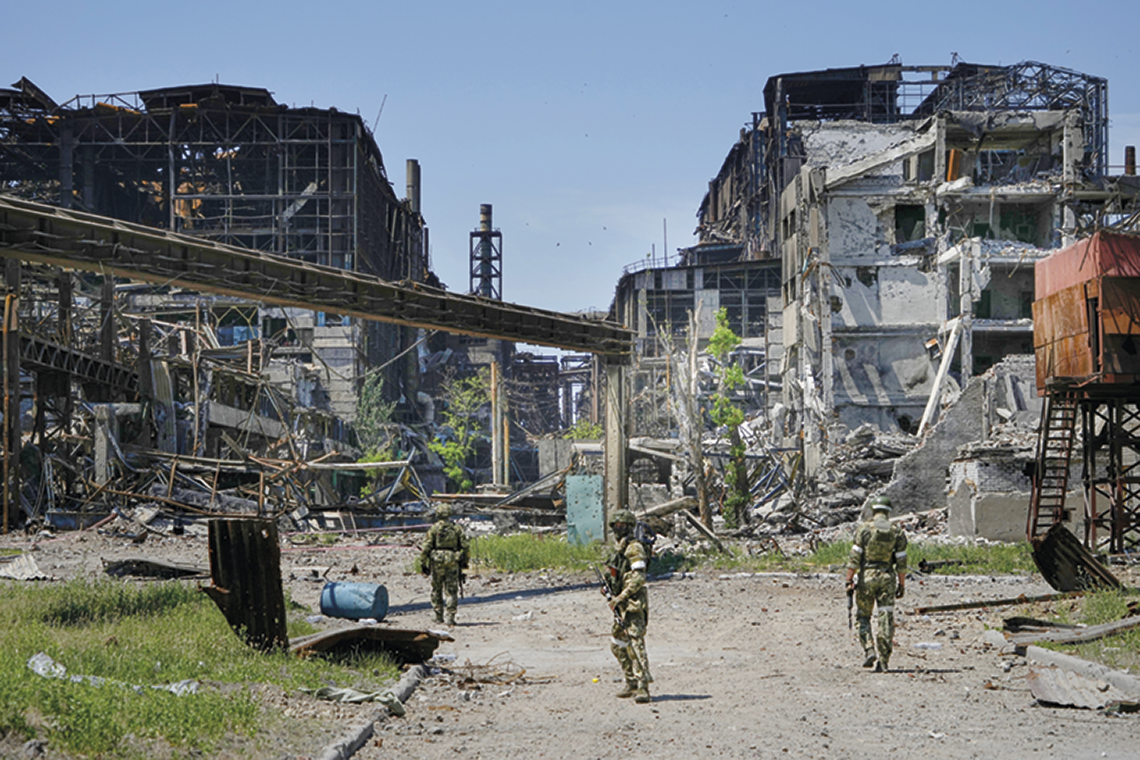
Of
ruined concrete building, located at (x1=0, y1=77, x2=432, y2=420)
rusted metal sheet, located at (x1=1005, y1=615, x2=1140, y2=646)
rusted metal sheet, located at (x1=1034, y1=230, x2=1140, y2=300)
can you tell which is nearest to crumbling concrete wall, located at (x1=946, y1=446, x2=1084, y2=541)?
rusted metal sheet, located at (x1=1034, y1=230, x2=1140, y2=300)

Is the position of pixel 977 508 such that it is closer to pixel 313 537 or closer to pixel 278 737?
pixel 313 537

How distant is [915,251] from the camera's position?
3797 centimetres

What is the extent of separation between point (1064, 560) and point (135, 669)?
40.0 feet

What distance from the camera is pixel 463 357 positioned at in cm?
7625

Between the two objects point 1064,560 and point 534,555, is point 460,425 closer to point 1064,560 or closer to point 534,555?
point 534,555

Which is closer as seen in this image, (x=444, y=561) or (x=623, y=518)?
(x=623, y=518)

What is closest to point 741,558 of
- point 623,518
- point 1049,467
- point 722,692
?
point 1049,467

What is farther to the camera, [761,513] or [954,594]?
[761,513]

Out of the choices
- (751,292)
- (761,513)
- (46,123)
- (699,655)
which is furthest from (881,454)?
(46,123)

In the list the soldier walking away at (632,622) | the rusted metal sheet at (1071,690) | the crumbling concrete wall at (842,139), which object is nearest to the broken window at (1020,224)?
the crumbling concrete wall at (842,139)

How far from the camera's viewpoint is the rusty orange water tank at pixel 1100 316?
20.5 m

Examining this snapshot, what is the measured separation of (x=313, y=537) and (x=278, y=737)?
66.4 ft

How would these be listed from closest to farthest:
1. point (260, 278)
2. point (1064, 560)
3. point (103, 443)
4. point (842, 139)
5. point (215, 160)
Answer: point (1064, 560) < point (260, 278) < point (103, 443) < point (842, 139) < point (215, 160)

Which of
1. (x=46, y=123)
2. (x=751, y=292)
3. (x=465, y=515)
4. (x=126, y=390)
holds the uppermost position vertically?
(x=46, y=123)
